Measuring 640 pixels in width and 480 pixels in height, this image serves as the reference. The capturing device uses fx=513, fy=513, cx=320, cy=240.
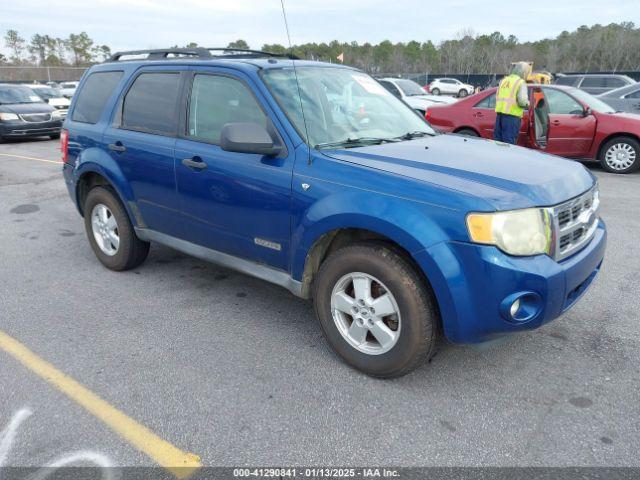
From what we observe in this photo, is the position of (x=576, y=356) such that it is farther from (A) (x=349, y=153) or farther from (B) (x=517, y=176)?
(A) (x=349, y=153)

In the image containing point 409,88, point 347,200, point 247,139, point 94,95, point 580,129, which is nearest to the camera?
point 347,200

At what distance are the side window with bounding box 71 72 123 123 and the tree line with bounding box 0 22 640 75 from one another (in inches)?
2469

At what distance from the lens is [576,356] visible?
10.5 feet

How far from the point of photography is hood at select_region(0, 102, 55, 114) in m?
13.7

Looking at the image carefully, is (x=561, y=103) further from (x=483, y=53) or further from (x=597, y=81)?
(x=483, y=53)

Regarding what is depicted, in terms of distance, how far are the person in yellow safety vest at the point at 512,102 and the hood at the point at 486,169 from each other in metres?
5.13

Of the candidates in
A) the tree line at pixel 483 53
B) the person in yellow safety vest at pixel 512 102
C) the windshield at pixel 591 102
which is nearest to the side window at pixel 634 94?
the windshield at pixel 591 102

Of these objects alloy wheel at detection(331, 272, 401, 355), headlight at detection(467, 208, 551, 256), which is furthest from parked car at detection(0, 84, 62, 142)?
headlight at detection(467, 208, 551, 256)

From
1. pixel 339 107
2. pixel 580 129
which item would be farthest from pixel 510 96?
pixel 339 107

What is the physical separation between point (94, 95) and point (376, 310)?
335 centimetres

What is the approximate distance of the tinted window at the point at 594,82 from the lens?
17547 millimetres

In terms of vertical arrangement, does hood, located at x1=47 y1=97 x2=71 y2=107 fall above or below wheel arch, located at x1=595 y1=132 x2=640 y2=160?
above

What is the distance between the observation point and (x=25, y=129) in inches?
540

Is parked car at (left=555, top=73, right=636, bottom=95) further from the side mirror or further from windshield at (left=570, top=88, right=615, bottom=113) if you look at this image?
the side mirror
